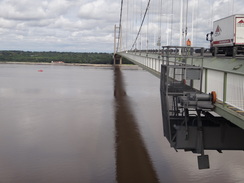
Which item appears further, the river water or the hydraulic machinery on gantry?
the river water

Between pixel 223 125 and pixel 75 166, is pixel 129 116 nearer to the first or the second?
pixel 75 166

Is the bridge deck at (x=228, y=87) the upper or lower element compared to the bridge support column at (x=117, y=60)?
lower

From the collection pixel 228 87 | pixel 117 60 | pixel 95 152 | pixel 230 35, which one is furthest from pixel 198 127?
pixel 117 60

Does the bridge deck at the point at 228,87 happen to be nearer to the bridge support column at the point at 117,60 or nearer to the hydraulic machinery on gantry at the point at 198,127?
the hydraulic machinery on gantry at the point at 198,127

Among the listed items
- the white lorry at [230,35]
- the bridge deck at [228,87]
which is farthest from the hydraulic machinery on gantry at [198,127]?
the white lorry at [230,35]

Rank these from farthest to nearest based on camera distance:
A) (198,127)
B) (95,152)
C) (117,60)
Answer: (117,60)
(95,152)
(198,127)

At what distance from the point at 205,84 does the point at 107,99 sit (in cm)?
2415

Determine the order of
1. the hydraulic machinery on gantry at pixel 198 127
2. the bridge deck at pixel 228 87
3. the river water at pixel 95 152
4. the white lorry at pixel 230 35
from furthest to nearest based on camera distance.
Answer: the white lorry at pixel 230 35, the river water at pixel 95 152, the hydraulic machinery on gantry at pixel 198 127, the bridge deck at pixel 228 87

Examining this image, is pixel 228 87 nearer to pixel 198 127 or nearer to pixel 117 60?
pixel 198 127

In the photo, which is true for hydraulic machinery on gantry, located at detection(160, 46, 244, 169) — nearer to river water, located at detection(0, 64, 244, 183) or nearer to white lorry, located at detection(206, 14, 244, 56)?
river water, located at detection(0, 64, 244, 183)

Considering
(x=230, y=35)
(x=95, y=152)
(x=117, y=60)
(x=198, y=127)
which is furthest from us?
(x=117, y=60)

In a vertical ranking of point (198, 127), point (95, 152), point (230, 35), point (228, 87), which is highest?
point (230, 35)

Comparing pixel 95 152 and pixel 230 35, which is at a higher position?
pixel 230 35

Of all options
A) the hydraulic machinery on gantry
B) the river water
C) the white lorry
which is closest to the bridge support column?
the river water
